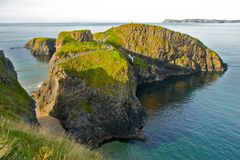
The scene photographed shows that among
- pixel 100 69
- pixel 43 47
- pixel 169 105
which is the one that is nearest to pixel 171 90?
pixel 169 105

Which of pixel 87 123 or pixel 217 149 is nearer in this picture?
pixel 217 149

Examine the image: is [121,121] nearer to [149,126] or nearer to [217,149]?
[149,126]

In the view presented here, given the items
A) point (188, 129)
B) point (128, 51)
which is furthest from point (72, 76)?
point (128, 51)

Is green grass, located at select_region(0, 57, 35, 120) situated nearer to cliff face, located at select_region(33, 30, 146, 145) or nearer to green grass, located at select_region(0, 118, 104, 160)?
green grass, located at select_region(0, 118, 104, 160)

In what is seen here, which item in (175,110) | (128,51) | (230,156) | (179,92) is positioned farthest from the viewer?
(128,51)

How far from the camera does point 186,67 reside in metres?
126

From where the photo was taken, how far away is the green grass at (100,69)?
208 feet

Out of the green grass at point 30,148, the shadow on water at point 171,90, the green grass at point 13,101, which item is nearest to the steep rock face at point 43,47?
the shadow on water at point 171,90

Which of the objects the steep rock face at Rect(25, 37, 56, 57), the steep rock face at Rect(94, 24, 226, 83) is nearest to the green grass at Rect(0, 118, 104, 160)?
the steep rock face at Rect(94, 24, 226, 83)

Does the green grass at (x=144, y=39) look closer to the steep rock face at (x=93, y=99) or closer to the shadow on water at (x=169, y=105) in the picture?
the shadow on water at (x=169, y=105)

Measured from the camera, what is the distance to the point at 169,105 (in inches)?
3103

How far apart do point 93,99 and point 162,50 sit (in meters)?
70.1

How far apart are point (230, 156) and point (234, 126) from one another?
46.5 ft

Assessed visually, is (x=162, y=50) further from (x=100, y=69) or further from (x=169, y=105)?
(x=100, y=69)
